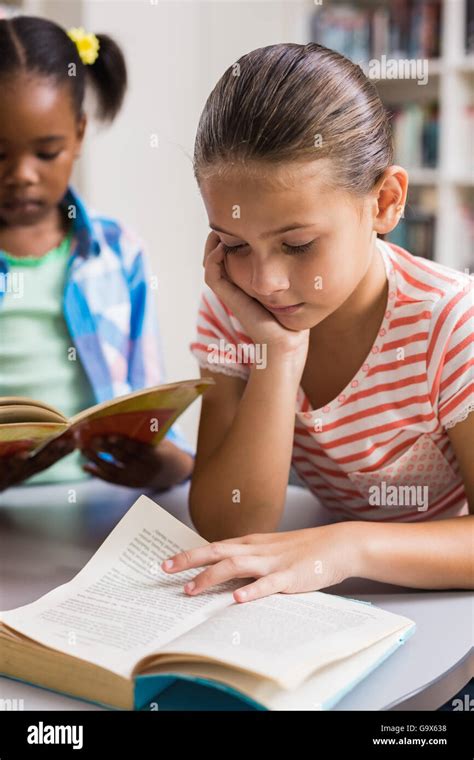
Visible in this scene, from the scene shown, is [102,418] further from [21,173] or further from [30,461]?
[21,173]

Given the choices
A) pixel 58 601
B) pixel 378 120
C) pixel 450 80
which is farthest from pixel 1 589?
pixel 450 80

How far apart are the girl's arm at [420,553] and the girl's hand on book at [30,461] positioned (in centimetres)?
39

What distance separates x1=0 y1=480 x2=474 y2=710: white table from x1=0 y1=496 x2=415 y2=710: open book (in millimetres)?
18

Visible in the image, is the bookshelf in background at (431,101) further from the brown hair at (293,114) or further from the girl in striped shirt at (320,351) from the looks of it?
the brown hair at (293,114)

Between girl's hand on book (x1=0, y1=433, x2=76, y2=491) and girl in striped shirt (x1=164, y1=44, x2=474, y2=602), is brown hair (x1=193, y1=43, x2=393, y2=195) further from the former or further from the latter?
girl's hand on book (x1=0, y1=433, x2=76, y2=491)

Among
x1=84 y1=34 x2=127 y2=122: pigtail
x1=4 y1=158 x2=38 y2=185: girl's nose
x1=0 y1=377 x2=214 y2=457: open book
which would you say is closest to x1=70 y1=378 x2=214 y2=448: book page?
x1=0 y1=377 x2=214 y2=457: open book

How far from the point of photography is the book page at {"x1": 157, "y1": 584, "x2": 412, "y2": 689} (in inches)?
23.0

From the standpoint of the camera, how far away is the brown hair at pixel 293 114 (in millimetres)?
757

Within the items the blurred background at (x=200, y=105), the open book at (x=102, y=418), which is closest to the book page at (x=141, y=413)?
the open book at (x=102, y=418)

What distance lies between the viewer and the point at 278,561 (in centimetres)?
75

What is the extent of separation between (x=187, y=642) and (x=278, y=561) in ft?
→ 0.52

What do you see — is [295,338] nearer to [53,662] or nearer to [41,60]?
[53,662]

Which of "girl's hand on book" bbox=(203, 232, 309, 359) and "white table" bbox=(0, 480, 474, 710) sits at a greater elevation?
"girl's hand on book" bbox=(203, 232, 309, 359)

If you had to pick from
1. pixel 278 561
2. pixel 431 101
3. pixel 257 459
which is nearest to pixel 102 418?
pixel 257 459
